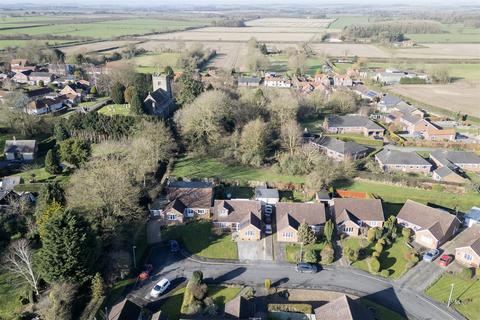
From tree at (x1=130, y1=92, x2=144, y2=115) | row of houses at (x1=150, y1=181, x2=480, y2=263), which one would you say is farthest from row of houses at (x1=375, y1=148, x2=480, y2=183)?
tree at (x1=130, y1=92, x2=144, y2=115)

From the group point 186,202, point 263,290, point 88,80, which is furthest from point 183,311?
point 88,80

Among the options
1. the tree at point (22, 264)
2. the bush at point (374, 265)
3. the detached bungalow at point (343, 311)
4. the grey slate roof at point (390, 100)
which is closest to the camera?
the detached bungalow at point (343, 311)

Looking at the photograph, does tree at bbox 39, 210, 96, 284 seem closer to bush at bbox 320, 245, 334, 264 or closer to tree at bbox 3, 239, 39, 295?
tree at bbox 3, 239, 39, 295

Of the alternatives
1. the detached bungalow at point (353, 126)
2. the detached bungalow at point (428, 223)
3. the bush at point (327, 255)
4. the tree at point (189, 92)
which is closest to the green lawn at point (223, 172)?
the detached bungalow at point (428, 223)

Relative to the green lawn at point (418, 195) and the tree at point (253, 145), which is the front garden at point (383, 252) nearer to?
the green lawn at point (418, 195)

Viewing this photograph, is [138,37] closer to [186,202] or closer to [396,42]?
[396,42]
